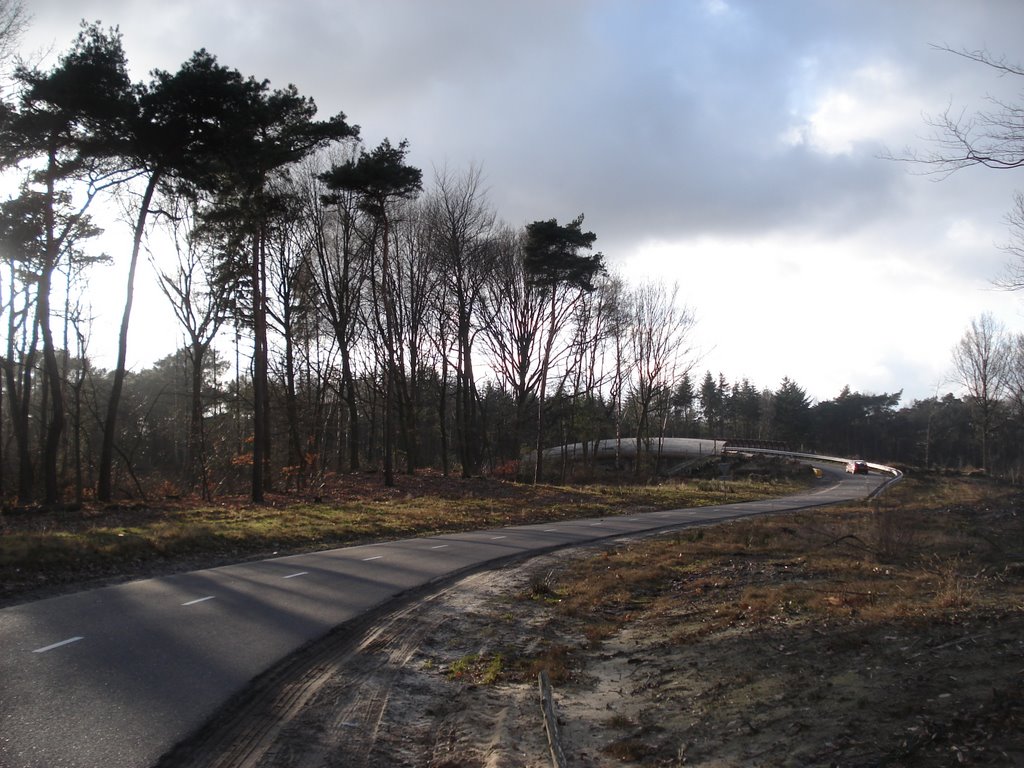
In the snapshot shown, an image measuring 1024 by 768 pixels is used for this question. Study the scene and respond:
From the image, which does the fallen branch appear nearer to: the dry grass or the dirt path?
the dirt path

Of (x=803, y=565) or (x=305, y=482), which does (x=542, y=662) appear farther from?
A: (x=305, y=482)

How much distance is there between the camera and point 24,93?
20.9m

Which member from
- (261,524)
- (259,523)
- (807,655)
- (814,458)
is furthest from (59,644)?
(814,458)

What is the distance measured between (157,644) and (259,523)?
12176 millimetres

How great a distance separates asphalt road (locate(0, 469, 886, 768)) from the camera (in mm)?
5055

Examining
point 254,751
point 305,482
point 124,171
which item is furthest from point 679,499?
point 254,751

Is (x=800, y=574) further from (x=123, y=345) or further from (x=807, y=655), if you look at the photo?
(x=123, y=345)

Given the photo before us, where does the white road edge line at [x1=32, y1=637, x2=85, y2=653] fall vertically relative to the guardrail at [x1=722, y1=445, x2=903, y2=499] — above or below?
above

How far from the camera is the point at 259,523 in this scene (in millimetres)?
19188

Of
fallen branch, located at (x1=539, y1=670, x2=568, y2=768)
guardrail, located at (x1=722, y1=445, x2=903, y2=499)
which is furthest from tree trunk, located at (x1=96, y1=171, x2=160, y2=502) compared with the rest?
guardrail, located at (x1=722, y1=445, x2=903, y2=499)

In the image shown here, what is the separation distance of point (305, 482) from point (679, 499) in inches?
706

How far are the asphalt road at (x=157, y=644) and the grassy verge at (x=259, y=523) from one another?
183 cm

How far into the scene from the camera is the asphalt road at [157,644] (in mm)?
5055

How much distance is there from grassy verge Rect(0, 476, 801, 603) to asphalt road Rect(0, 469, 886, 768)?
1830 mm
